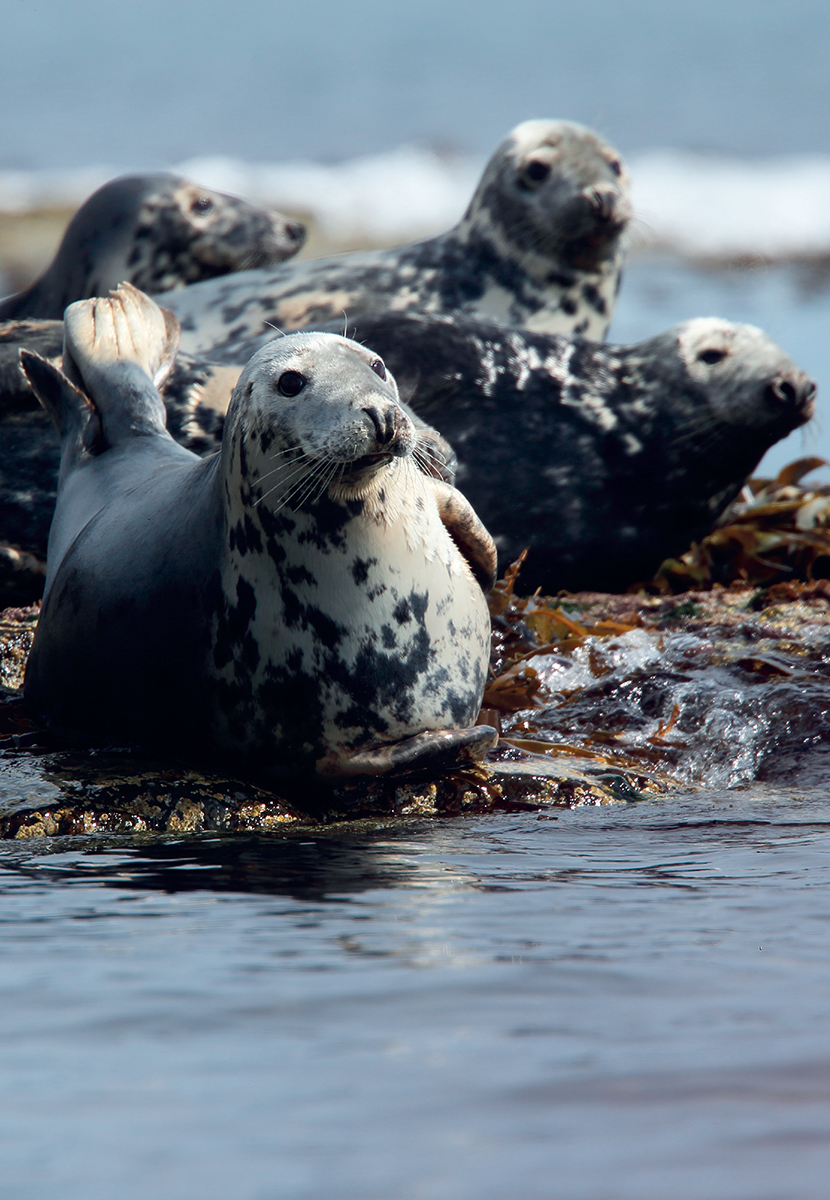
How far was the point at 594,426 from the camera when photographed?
573cm

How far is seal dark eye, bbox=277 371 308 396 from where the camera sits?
3.03m

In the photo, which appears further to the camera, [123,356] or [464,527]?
[123,356]

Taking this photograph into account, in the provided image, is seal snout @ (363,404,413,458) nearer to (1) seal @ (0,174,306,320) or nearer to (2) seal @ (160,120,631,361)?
(2) seal @ (160,120,631,361)

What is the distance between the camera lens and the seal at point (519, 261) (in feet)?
22.0

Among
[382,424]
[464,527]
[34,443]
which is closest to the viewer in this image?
[382,424]

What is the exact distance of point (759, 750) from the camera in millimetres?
3523

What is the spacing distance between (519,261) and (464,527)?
11.7 feet

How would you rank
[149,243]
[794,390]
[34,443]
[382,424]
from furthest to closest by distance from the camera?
[149,243]
[794,390]
[34,443]
[382,424]

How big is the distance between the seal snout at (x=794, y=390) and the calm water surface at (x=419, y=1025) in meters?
3.47

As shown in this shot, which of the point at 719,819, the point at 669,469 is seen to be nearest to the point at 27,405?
the point at 669,469

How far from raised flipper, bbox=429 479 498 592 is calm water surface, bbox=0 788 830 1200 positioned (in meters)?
1.19

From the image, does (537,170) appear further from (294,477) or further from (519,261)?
(294,477)

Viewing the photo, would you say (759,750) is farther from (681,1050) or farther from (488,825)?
(681,1050)

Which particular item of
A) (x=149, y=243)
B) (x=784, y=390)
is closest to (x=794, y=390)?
(x=784, y=390)
